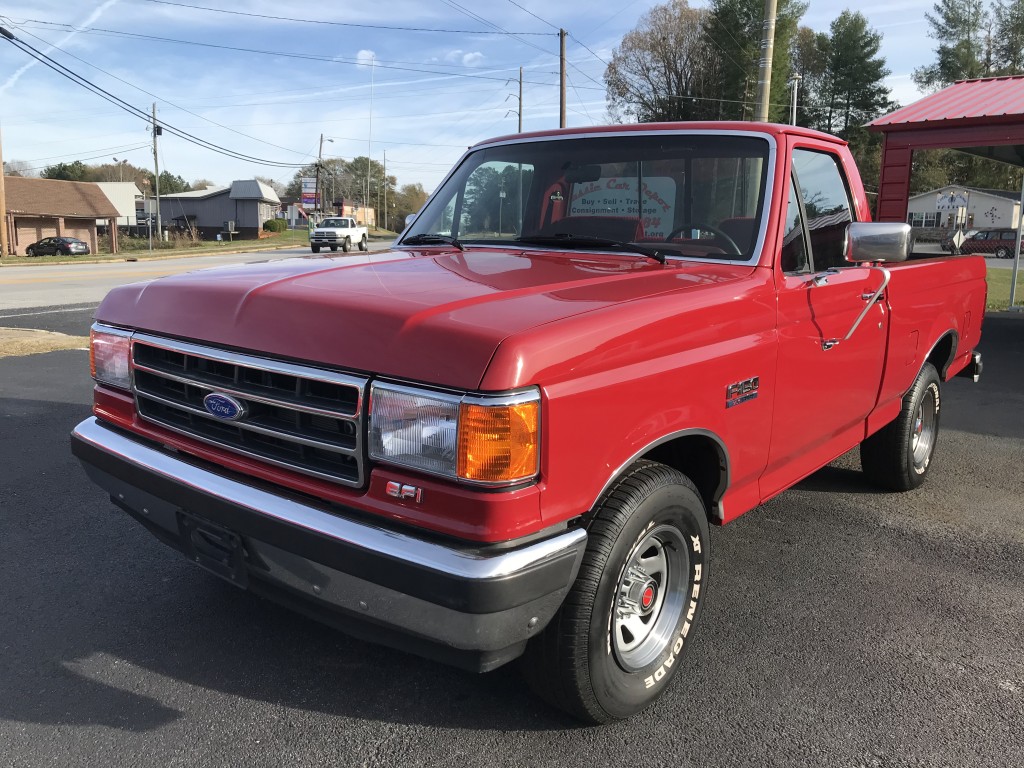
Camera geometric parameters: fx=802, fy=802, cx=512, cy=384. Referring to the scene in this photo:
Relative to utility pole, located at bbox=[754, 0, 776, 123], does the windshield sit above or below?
below

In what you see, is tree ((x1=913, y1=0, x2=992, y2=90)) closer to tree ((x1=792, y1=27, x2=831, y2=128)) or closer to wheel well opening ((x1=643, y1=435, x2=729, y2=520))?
tree ((x1=792, y1=27, x2=831, y2=128))

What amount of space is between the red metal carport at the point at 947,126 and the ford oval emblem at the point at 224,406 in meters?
12.0

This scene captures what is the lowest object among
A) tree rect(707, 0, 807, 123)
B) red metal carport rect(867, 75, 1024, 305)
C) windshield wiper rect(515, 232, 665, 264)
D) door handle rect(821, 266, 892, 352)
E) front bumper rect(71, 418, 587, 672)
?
front bumper rect(71, 418, 587, 672)

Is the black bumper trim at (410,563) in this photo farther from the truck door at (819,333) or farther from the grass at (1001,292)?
the grass at (1001,292)

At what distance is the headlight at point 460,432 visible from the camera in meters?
2.04

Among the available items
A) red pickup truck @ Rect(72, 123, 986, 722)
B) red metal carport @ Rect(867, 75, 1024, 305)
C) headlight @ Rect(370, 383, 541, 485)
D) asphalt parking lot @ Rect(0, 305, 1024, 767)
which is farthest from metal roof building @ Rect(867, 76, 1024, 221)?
headlight @ Rect(370, 383, 541, 485)

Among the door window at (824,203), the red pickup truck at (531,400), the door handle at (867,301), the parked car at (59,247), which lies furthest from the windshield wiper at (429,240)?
the parked car at (59,247)

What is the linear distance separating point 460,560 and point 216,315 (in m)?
1.18

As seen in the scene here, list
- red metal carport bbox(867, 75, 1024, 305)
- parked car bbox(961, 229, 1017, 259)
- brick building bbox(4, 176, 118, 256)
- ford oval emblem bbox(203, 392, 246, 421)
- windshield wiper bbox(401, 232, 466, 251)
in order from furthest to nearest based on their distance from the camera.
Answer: brick building bbox(4, 176, 118, 256), parked car bbox(961, 229, 1017, 259), red metal carport bbox(867, 75, 1024, 305), windshield wiper bbox(401, 232, 466, 251), ford oval emblem bbox(203, 392, 246, 421)

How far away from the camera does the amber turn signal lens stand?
6.70 feet

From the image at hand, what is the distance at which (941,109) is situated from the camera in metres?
12.2

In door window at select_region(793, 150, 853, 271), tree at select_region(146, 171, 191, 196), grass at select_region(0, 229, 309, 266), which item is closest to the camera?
door window at select_region(793, 150, 853, 271)

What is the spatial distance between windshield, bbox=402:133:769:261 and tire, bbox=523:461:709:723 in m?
1.17

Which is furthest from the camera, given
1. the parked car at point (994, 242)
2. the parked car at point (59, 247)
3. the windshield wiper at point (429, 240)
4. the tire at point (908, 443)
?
the parked car at point (994, 242)
